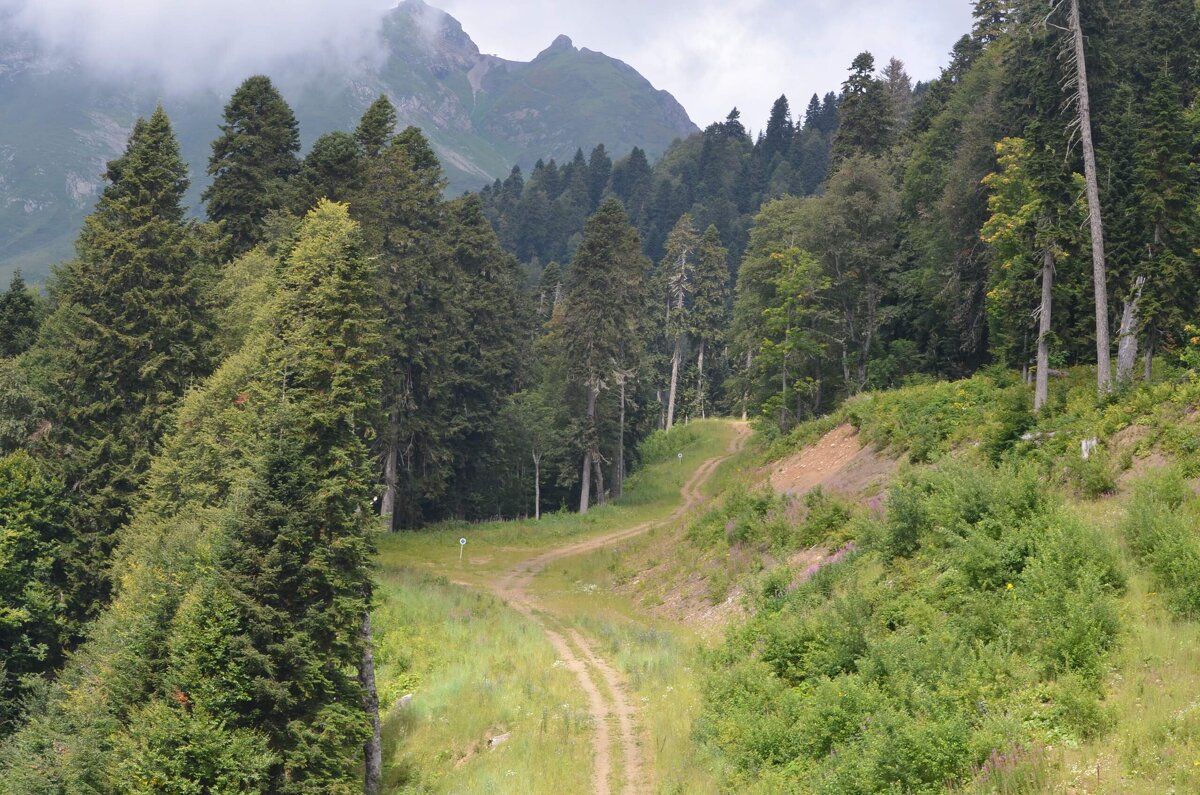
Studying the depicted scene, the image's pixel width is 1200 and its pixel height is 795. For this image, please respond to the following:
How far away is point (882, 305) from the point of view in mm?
50750

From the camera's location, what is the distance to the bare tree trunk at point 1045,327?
90.2ft

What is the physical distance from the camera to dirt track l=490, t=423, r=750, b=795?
16703 mm

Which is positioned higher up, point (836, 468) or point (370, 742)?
point (836, 468)

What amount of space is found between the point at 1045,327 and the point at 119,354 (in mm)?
32769

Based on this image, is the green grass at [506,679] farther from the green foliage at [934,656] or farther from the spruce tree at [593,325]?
the spruce tree at [593,325]

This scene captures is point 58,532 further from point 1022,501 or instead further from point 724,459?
point 724,459

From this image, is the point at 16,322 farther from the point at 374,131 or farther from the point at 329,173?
the point at 374,131

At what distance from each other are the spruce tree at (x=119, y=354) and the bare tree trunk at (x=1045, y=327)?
29.9 metres

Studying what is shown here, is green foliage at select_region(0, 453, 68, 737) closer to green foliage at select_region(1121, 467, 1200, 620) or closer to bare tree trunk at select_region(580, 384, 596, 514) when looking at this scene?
bare tree trunk at select_region(580, 384, 596, 514)

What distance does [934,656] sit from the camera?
1367cm

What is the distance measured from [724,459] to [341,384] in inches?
2077

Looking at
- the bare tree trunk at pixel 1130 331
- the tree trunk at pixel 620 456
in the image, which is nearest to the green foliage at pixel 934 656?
the bare tree trunk at pixel 1130 331

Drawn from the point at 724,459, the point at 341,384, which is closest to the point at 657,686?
the point at 341,384

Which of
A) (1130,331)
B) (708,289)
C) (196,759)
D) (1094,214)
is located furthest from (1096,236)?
(708,289)
